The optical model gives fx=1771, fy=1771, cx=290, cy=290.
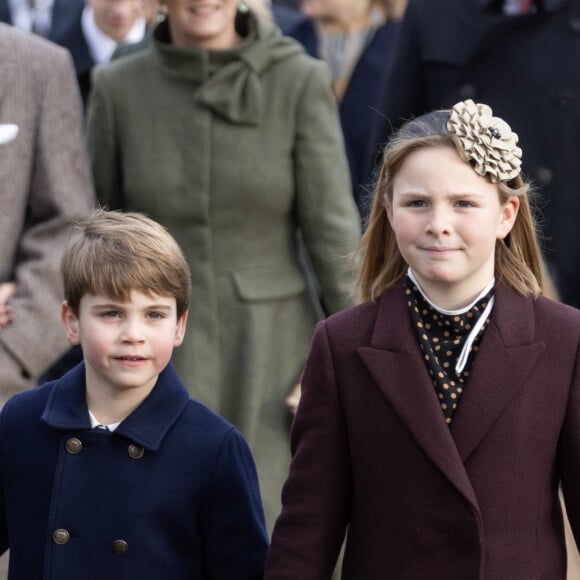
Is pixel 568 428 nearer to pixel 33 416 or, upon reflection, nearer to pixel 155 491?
pixel 155 491

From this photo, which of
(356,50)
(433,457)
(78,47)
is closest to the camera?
(433,457)

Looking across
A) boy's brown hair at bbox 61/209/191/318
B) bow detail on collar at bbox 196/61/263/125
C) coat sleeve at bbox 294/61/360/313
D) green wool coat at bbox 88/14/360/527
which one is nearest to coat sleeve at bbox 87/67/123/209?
green wool coat at bbox 88/14/360/527

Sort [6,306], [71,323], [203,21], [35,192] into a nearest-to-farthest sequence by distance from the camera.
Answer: [71,323]
[6,306]
[35,192]
[203,21]

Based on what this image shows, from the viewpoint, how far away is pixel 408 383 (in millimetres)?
4023

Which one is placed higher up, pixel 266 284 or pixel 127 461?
pixel 266 284

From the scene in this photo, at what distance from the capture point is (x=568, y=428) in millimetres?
3984

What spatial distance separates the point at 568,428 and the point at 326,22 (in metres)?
4.04

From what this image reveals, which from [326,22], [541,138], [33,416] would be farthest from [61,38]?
[33,416]

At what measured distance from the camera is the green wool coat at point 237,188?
5586 millimetres

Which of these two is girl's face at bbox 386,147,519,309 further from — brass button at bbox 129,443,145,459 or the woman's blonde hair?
brass button at bbox 129,443,145,459

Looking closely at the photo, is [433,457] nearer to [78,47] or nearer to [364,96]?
[364,96]

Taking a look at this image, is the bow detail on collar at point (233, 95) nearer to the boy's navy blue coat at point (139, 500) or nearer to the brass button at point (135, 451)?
the boy's navy blue coat at point (139, 500)

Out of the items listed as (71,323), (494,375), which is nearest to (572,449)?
(494,375)

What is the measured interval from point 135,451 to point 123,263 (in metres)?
0.44
